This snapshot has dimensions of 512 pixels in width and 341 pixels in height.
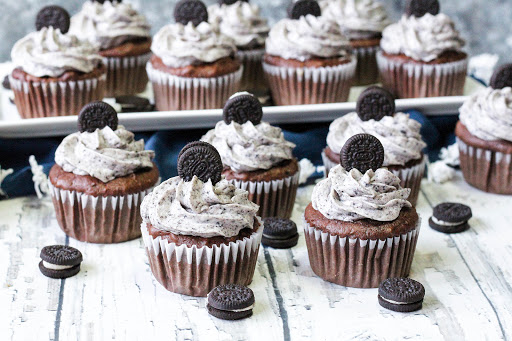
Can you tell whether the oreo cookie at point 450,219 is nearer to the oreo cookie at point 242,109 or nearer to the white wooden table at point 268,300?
the white wooden table at point 268,300

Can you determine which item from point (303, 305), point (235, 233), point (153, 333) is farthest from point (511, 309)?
point (153, 333)

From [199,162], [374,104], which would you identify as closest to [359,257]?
[199,162]

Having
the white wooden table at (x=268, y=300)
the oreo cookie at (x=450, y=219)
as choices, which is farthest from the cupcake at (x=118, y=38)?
the oreo cookie at (x=450, y=219)

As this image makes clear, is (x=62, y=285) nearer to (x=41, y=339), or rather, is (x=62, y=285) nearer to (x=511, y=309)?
(x=41, y=339)

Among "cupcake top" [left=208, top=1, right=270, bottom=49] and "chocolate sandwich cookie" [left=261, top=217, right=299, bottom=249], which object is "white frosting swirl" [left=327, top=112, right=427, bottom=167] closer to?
"chocolate sandwich cookie" [left=261, top=217, right=299, bottom=249]

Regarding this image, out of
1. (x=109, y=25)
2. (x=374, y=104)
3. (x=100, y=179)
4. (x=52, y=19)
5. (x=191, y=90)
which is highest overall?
(x=52, y=19)

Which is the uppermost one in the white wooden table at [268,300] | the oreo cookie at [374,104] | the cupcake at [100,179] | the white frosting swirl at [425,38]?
the white frosting swirl at [425,38]

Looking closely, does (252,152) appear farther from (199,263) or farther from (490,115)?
(490,115)
